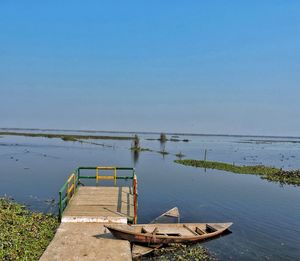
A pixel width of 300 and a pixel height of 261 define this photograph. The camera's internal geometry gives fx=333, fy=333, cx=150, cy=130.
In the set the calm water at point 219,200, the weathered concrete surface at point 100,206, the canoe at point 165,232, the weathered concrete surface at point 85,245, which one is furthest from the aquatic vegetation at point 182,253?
the weathered concrete surface at point 100,206

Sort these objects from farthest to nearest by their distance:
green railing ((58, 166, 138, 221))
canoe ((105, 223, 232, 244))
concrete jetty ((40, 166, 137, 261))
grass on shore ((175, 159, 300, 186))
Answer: grass on shore ((175, 159, 300, 186)) → green railing ((58, 166, 138, 221)) → canoe ((105, 223, 232, 244)) → concrete jetty ((40, 166, 137, 261))

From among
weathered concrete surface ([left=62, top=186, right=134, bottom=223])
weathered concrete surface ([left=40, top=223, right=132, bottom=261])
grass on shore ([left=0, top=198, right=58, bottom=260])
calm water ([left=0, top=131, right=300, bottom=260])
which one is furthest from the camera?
calm water ([left=0, top=131, right=300, bottom=260])

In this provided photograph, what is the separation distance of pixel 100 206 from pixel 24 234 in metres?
5.50

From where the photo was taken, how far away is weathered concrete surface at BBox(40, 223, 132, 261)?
1327 centimetres

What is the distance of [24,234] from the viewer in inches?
625

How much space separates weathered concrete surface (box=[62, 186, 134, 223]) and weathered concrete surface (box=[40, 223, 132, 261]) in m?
0.79

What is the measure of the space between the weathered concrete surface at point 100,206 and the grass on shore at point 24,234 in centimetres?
127

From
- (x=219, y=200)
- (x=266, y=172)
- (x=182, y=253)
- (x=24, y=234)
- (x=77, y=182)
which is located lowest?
(x=219, y=200)

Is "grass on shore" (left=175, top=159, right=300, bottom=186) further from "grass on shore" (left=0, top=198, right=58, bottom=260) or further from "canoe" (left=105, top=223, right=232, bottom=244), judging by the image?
"grass on shore" (left=0, top=198, right=58, bottom=260)

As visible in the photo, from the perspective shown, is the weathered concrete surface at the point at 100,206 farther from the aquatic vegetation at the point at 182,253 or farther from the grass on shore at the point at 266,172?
the grass on shore at the point at 266,172

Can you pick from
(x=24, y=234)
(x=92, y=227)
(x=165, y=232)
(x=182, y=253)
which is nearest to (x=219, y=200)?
(x=165, y=232)

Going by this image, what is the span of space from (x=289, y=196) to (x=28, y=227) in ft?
86.3

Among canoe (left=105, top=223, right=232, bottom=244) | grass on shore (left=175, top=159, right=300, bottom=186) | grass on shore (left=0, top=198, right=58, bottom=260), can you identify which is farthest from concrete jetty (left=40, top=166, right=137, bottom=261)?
grass on shore (left=175, top=159, right=300, bottom=186)

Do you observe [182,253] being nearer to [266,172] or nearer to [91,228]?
[91,228]
